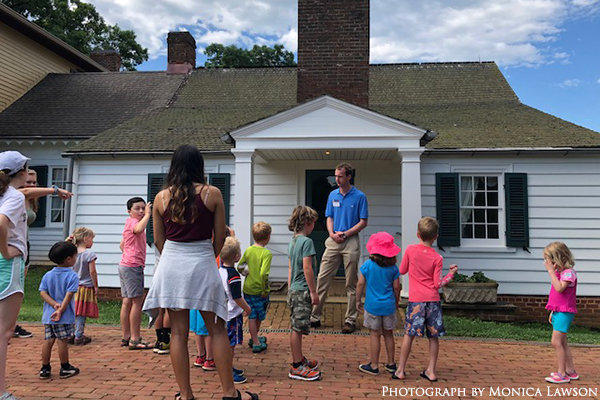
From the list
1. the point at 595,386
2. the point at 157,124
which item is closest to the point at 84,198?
the point at 157,124

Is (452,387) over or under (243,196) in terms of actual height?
under

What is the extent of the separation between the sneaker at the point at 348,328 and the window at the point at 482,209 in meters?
3.26

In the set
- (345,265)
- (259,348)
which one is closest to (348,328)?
(345,265)

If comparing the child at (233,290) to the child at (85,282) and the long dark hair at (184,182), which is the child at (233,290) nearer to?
the long dark hair at (184,182)

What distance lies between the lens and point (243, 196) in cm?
785

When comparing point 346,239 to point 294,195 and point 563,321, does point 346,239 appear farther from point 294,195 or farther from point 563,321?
point 294,195

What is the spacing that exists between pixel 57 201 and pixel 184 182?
12174 millimetres

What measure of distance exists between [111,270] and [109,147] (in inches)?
102

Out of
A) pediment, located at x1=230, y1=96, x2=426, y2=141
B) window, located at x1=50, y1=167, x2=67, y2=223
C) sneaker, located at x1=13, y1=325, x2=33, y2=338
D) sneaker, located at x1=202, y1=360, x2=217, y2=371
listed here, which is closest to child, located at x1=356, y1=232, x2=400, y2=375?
sneaker, located at x1=202, y1=360, x2=217, y2=371

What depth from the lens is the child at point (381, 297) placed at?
165 inches

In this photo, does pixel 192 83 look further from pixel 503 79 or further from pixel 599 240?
pixel 599 240

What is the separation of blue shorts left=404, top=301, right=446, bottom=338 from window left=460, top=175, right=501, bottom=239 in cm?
485

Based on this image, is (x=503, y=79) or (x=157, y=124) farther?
(x=503, y=79)

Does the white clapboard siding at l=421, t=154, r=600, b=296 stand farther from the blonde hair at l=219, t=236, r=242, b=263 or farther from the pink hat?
the blonde hair at l=219, t=236, r=242, b=263
